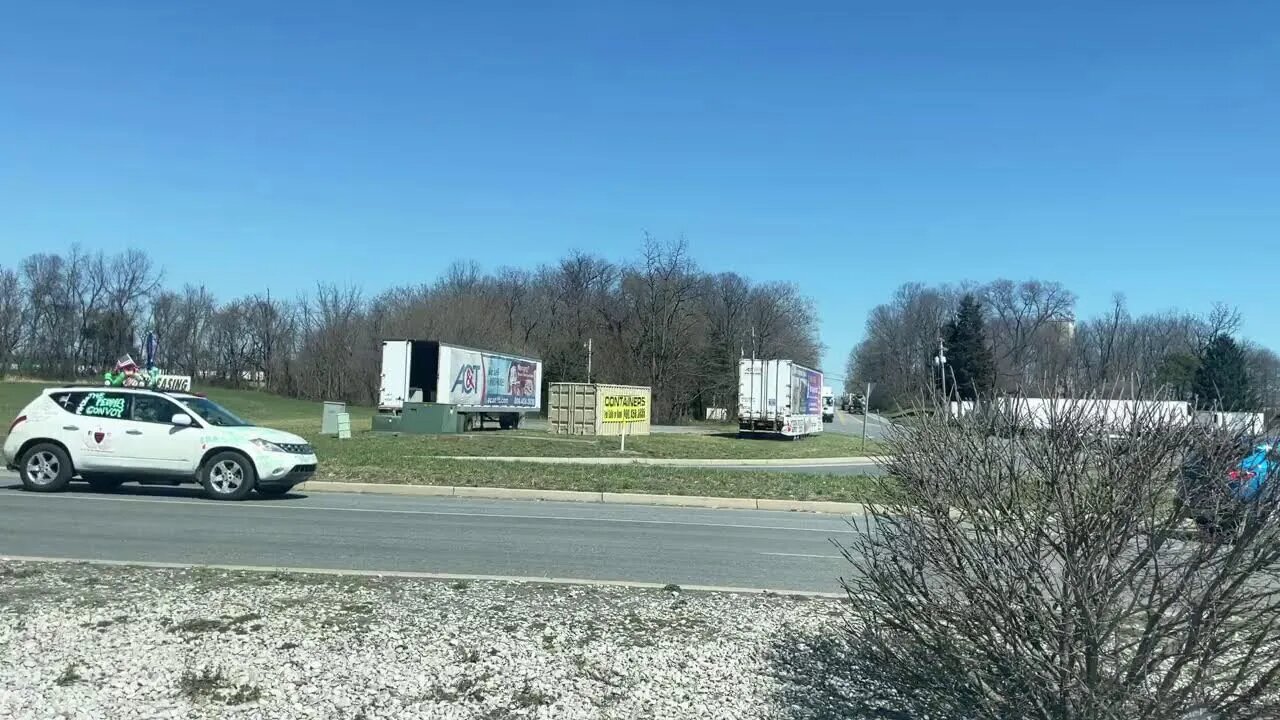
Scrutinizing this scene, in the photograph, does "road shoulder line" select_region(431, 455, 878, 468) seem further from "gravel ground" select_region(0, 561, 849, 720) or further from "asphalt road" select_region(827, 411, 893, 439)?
"gravel ground" select_region(0, 561, 849, 720)

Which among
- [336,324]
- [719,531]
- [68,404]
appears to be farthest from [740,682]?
[336,324]

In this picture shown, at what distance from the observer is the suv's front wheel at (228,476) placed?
1438 centimetres

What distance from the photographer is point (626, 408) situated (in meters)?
37.7

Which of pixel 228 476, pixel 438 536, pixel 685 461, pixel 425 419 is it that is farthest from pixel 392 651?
pixel 425 419

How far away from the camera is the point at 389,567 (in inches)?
341

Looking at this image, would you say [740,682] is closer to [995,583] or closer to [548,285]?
[995,583]

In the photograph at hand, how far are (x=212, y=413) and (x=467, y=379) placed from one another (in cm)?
2162

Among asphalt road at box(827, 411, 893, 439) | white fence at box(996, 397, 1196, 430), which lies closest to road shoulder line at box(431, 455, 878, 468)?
asphalt road at box(827, 411, 893, 439)

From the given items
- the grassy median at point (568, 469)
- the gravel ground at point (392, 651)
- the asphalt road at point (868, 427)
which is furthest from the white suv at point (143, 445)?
the asphalt road at point (868, 427)

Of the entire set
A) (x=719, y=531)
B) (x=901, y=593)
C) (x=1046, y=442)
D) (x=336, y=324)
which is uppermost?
(x=336, y=324)

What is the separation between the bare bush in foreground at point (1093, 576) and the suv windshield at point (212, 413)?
13.2 metres

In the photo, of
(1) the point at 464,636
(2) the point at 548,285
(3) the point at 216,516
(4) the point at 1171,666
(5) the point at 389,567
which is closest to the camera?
(4) the point at 1171,666

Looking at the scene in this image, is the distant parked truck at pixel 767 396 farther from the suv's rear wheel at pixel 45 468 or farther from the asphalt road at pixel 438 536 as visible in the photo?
the suv's rear wheel at pixel 45 468

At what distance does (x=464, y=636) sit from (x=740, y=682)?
1701mm
